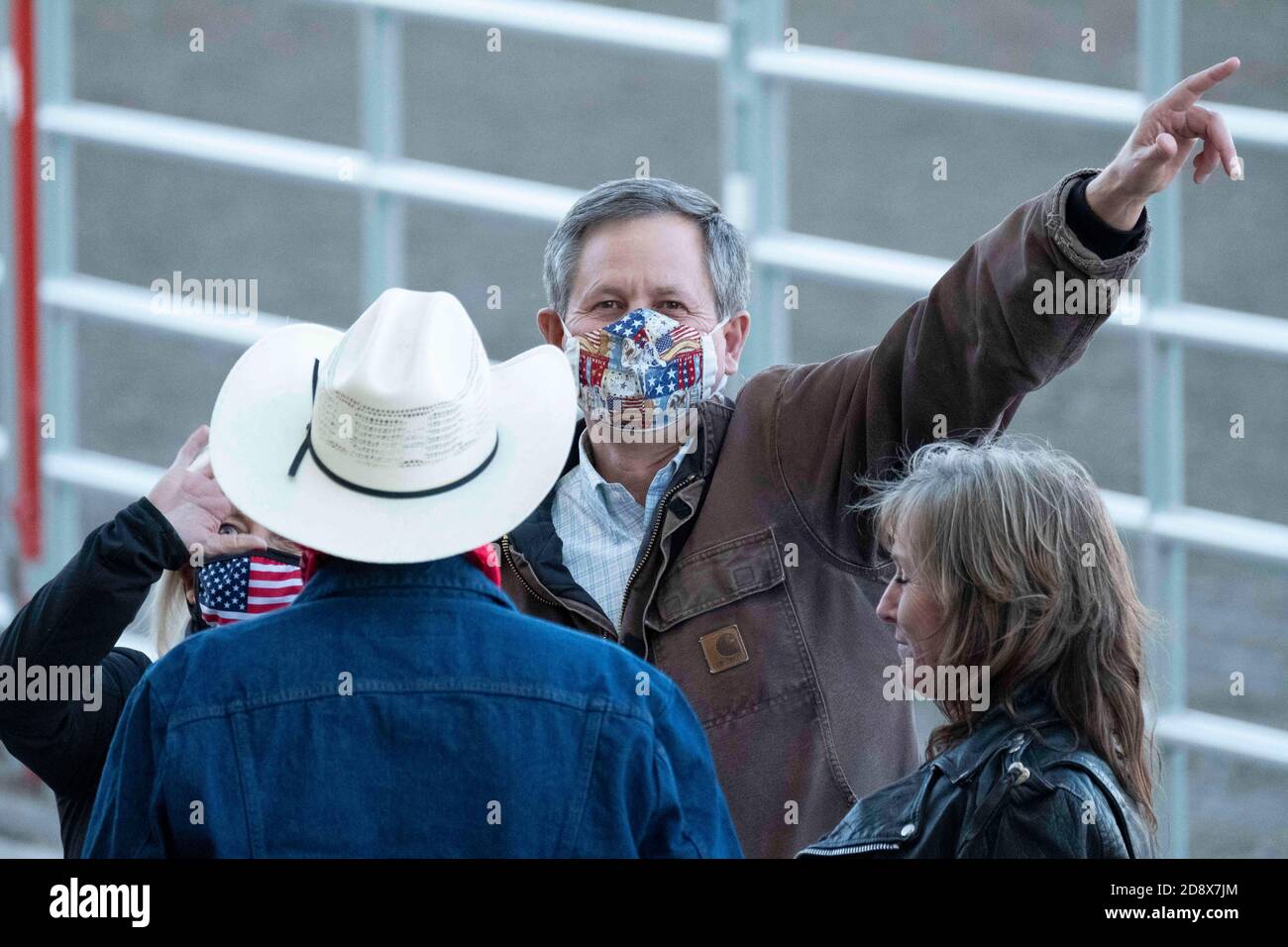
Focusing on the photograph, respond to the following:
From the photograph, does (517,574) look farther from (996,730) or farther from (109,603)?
(996,730)

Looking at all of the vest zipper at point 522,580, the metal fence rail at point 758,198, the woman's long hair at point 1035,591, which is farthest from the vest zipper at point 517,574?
the metal fence rail at point 758,198

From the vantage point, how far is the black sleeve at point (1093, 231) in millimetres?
2572

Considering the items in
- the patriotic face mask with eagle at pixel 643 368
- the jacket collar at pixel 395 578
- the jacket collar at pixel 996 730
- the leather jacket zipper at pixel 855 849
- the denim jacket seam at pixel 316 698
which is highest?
the patriotic face mask with eagle at pixel 643 368

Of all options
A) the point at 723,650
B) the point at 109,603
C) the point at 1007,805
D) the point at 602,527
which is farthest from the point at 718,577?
the point at 109,603

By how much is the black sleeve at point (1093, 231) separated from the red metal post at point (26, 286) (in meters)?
4.19

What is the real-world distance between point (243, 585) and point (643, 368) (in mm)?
706

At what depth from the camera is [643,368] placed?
297cm

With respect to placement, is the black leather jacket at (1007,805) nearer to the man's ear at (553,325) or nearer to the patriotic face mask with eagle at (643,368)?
the patriotic face mask with eagle at (643,368)

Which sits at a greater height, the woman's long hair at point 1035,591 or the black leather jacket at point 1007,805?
the woman's long hair at point 1035,591

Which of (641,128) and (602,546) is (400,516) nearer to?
(602,546)

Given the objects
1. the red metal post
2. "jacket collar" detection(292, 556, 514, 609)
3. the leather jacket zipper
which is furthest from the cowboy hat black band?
the red metal post

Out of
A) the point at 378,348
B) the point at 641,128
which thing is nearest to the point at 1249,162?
the point at 641,128

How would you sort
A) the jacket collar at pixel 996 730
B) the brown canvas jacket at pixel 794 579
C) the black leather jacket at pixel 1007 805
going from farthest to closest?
1. the brown canvas jacket at pixel 794 579
2. the jacket collar at pixel 996 730
3. the black leather jacket at pixel 1007 805

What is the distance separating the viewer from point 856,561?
292cm
